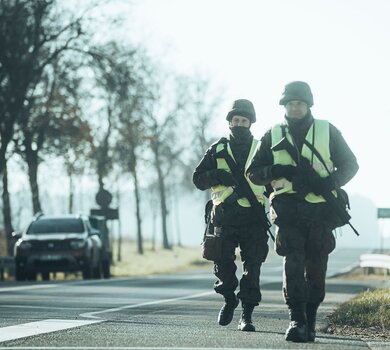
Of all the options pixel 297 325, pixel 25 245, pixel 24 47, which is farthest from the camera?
pixel 24 47

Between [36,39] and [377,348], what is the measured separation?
3169 centimetres

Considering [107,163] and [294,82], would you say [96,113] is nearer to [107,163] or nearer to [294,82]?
[107,163]

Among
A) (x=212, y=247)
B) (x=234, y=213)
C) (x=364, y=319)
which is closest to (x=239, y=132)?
(x=234, y=213)

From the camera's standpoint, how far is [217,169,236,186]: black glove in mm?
10938

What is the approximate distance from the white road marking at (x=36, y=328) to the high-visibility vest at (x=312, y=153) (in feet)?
7.11

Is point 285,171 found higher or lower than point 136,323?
higher

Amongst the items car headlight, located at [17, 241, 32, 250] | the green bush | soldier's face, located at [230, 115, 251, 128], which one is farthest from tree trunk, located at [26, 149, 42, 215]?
soldier's face, located at [230, 115, 251, 128]

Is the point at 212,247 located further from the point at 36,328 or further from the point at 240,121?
the point at 36,328

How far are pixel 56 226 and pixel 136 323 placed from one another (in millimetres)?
18359

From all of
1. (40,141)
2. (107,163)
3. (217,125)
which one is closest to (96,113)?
(107,163)

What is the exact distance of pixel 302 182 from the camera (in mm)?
9484

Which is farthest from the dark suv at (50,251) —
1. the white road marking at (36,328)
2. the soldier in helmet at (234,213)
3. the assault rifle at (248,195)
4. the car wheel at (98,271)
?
the assault rifle at (248,195)

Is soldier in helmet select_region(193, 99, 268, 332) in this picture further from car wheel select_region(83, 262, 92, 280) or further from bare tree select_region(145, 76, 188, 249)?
bare tree select_region(145, 76, 188, 249)

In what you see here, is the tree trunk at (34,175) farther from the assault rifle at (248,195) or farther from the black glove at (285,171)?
the black glove at (285,171)
